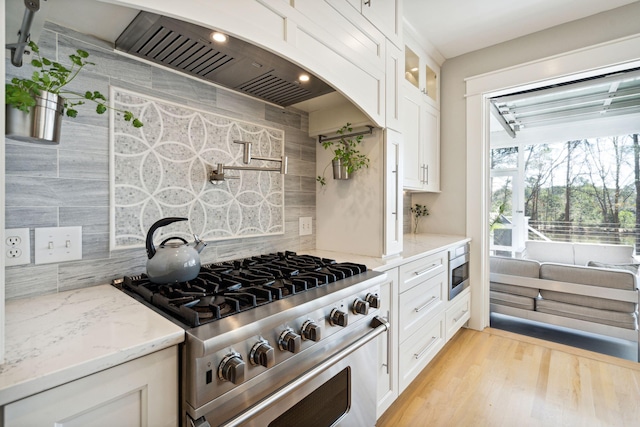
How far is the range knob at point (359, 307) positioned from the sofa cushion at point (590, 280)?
8.24 feet

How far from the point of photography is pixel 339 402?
125 cm

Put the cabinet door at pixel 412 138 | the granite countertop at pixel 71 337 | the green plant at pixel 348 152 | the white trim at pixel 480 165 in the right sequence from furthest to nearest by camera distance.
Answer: the white trim at pixel 480 165
the cabinet door at pixel 412 138
the green plant at pixel 348 152
the granite countertop at pixel 71 337

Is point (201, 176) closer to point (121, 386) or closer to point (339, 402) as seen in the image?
point (121, 386)

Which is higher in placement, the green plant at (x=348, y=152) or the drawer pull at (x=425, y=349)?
the green plant at (x=348, y=152)

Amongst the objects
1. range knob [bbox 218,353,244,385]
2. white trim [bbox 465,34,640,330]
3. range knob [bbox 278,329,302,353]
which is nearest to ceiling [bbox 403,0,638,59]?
white trim [bbox 465,34,640,330]

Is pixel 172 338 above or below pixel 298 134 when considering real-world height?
below

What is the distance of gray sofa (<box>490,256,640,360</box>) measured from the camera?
2570mm

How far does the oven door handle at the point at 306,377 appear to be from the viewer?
0.85 metres

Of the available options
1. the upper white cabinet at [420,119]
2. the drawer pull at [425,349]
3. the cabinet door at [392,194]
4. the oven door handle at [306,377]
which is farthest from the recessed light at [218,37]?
the drawer pull at [425,349]

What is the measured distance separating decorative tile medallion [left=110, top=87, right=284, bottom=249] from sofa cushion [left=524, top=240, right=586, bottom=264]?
13.6 ft

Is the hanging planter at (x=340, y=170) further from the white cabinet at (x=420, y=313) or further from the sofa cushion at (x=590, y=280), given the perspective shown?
the sofa cushion at (x=590, y=280)

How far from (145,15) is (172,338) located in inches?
40.4

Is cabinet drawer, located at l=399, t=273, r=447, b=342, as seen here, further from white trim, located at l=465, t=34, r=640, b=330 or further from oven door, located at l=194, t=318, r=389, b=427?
white trim, located at l=465, t=34, r=640, b=330

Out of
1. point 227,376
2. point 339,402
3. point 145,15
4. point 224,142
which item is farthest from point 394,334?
point 145,15
